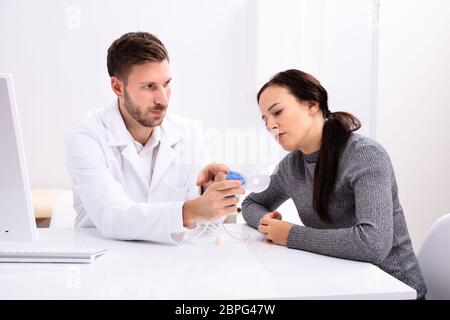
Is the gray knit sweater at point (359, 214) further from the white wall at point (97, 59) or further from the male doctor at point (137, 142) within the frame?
the white wall at point (97, 59)

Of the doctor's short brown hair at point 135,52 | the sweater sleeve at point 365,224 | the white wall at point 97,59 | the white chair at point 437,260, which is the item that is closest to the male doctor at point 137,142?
the doctor's short brown hair at point 135,52

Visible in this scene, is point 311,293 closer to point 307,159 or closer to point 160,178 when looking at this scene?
point 307,159

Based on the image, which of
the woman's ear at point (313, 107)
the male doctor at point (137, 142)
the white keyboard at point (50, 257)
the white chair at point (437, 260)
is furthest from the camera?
the male doctor at point (137, 142)

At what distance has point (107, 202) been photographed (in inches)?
54.8

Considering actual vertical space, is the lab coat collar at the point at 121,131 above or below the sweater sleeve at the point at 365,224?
above

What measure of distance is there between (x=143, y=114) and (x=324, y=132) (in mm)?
669

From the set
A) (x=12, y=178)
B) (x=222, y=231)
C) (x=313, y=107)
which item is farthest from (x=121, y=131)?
(x=12, y=178)

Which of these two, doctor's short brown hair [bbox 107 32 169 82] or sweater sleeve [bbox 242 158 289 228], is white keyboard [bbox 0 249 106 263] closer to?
sweater sleeve [bbox 242 158 289 228]

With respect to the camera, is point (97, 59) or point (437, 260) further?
point (97, 59)

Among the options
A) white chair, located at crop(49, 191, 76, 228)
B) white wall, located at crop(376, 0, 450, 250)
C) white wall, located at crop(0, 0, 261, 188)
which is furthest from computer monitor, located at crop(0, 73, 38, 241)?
white wall, located at crop(376, 0, 450, 250)

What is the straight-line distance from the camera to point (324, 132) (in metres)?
1.40

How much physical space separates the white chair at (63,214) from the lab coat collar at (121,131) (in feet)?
1.08

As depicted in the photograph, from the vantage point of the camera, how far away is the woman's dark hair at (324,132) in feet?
4.39

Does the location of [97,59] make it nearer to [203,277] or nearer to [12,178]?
[12,178]
